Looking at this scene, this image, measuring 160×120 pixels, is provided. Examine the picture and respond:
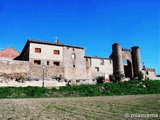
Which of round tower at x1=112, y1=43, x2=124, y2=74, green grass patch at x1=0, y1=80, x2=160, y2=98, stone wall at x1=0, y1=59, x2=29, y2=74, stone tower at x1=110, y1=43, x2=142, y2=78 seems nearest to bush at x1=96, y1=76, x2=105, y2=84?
green grass patch at x1=0, y1=80, x2=160, y2=98

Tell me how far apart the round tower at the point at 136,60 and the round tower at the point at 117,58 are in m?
4.89

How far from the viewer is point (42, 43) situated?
3575cm

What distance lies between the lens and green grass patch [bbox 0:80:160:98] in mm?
25719

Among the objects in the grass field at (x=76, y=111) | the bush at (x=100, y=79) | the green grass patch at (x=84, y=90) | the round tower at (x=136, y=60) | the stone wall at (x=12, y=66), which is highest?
the round tower at (x=136, y=60)

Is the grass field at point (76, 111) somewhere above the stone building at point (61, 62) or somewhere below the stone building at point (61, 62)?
below

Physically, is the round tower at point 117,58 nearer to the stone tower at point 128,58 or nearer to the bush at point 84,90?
the stone tower at point 128,58

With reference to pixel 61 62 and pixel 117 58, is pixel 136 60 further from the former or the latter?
pixel 61 62

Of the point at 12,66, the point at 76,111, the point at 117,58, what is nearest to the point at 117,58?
the point at 117,58

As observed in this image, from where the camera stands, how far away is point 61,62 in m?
36.6

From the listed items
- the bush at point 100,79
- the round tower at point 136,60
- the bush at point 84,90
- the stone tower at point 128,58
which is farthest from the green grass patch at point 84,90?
the round tower at point 136,60

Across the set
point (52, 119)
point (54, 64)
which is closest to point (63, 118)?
point (52, 119)

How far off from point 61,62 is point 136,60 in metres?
20.2

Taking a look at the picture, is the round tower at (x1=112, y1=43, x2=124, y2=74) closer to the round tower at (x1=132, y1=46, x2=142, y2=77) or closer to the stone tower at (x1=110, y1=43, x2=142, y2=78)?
the stone tower at (x1=110, y1=43, x2=142, y2=78)

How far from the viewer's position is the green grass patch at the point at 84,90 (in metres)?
25.7
